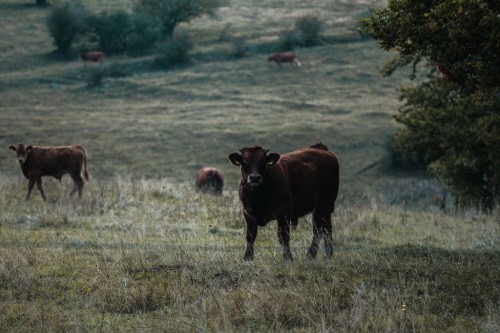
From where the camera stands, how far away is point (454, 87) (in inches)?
846

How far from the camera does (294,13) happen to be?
80.1m

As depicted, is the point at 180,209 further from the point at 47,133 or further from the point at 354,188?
the point at 47,133

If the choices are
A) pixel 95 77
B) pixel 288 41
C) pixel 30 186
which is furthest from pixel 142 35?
pixel 30 186

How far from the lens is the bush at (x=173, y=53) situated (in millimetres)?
60812

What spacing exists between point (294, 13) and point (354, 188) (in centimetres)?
5013

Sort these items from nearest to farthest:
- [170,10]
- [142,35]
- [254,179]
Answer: [254,179] < [142,35] < [170,10]

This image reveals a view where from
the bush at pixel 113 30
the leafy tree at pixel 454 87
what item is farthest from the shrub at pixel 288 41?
the leafy tree at pixel 454 87

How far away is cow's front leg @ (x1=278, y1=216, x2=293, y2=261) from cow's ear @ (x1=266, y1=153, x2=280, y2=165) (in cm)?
76

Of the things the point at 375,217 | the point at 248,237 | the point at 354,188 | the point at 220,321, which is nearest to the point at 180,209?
the point at 375,217

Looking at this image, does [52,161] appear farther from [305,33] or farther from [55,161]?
[305,33]

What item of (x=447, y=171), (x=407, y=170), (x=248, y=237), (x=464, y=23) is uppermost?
(x=464, y=23)

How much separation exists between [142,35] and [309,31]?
1406 cm

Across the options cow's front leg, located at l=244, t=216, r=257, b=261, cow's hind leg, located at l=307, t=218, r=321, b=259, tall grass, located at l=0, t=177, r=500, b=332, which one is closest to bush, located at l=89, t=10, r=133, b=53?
tall grass, located at l=0, t=177, r=500, b=332

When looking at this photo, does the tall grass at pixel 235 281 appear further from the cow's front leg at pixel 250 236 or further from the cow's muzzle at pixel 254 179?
the cow's muzzle at pixel 254 179
